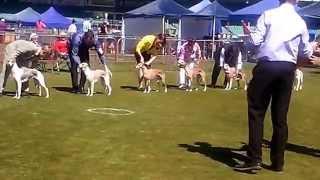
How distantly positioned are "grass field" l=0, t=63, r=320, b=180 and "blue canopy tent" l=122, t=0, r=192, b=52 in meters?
20.8

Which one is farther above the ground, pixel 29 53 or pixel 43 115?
pixel 29 53

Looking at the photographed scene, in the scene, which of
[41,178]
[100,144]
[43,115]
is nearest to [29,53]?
[43,115]

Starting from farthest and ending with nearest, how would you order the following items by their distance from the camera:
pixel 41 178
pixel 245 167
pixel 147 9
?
pixel 147 9
pixel 245 167
pixel 41 178

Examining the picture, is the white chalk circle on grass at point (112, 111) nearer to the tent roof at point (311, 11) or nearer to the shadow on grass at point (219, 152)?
the shadow on grass at point (219, 152)

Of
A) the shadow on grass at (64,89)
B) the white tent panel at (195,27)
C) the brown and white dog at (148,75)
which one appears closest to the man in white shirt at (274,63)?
the brown and white dog at (148,75)

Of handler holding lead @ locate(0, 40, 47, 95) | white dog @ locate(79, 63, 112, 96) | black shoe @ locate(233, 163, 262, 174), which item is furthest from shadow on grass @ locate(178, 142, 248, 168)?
white dog @ locate(79, 63, 112, 96)

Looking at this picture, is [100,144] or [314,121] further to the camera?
[314,121]

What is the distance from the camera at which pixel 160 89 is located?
1848 centimetres

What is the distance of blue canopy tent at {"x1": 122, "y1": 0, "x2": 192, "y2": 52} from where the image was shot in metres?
36.8

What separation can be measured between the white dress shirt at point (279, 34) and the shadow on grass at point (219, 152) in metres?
1.41

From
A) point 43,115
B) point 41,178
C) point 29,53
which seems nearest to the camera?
point 41,178

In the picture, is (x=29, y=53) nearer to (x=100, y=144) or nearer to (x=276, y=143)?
(x=100, y=144)

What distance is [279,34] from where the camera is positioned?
23.6 feet

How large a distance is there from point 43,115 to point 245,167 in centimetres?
559
